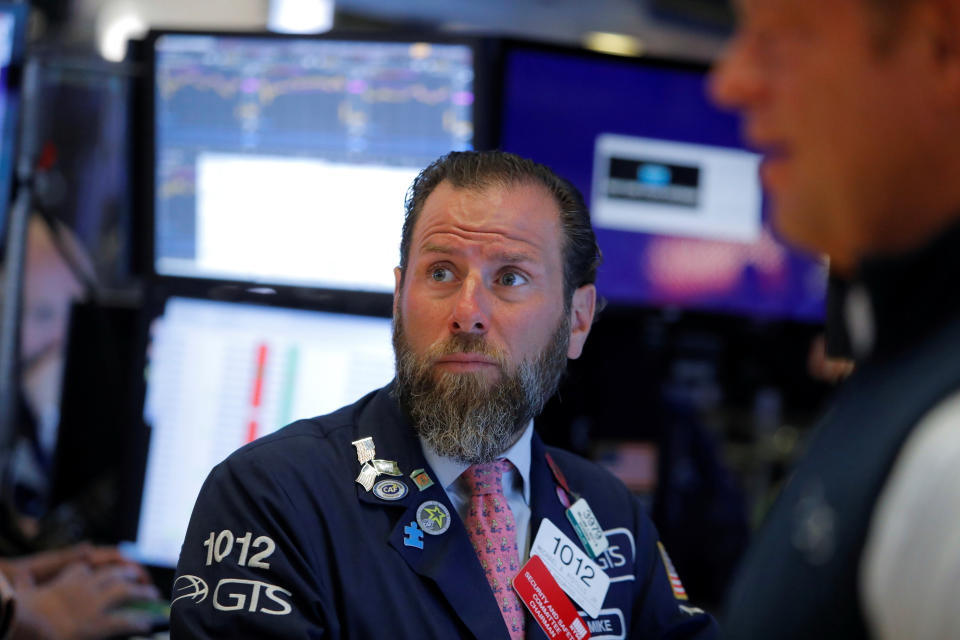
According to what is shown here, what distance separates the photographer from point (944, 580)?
1.43ft

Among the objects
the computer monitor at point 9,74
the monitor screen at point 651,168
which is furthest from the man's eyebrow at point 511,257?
the computer monitor at point 9,74

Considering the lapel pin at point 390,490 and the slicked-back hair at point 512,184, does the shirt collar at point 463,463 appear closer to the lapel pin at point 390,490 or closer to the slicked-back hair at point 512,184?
the lapel pin at point 390,490

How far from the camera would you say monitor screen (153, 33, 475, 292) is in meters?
2.13

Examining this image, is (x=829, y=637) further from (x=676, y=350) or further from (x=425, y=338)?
(x=676, y=350)

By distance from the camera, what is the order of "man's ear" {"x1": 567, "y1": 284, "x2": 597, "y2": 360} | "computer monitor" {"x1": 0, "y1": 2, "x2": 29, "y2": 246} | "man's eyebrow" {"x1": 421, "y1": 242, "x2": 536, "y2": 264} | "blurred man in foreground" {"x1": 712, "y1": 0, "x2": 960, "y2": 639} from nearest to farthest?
"blurred man in foreground" {"x1": 712, "y1": 0, "x2": 960, "y2": 639} < "man's eyebrow" {"x1": 421, "y1": 242, "x2": 536, "y2": 264} < "man's ear" {"x1": 567, "y1": 284, "x2": 597, "y2": 360} < "computer monitor" {"x1": 0, "y1": 2, "x2": 29, "y2": 246}

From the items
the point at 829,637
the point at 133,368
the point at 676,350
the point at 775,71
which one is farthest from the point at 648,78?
the point at 829,637

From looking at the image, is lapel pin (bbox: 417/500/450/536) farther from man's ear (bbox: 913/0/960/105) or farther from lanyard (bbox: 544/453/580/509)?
man's ear (bbox: 913/0/960/105)

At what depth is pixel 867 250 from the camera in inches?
22.3

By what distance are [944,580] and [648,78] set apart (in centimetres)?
201

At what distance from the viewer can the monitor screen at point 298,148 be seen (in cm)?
213

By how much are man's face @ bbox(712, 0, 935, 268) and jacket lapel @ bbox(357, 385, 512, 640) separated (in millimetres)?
798

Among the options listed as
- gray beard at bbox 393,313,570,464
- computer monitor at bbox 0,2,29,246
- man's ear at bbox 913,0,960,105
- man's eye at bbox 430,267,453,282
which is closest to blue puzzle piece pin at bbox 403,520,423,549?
gray beard at bbox 393,313,570,464

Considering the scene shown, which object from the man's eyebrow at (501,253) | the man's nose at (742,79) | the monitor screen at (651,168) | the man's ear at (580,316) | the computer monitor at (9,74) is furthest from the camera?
the monitor screen at (651,168)

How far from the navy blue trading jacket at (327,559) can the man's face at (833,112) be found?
810 mm
